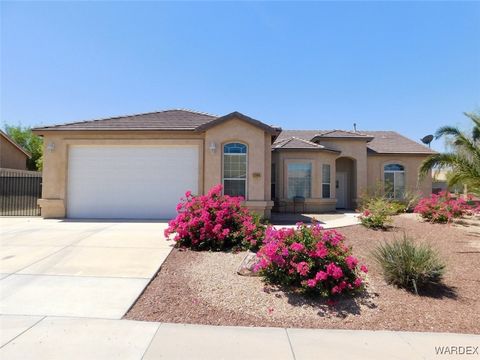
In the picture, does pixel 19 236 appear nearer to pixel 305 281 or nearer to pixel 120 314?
pixel 120 314

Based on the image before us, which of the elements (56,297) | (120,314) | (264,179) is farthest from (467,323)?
(264,179)

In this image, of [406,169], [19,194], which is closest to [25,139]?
[19,194]

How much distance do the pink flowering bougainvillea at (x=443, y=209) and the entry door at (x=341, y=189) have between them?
22.3 feet

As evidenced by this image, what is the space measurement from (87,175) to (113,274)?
856 cm

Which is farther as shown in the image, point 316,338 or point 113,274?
point 113,274

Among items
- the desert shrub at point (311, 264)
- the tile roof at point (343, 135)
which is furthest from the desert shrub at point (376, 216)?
the tile roof at point (343, 135)

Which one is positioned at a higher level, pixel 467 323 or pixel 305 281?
pixel 305 281

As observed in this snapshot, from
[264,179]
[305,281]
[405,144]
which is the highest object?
[405,144]

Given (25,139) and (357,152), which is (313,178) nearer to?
(357,152)

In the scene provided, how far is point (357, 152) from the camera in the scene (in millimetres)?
18172

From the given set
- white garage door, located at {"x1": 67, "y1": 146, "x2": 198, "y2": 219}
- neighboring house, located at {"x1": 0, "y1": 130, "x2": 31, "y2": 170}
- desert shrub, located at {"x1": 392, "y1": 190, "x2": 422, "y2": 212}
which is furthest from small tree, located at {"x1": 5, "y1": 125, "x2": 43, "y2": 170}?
desert shrub, located at {"x1": 392, "y1": 190, "x2": 422, "y2": 212}

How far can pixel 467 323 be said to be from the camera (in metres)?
4.35

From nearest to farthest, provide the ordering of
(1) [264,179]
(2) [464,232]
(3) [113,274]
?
(3) [113,274]
(2) [464,232]
(1) [264,179]

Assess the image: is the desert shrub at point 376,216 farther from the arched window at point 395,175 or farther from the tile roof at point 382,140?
the arched window at point 395,175
